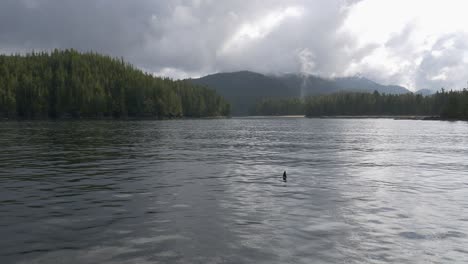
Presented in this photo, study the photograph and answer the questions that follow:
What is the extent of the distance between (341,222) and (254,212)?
4675 mm

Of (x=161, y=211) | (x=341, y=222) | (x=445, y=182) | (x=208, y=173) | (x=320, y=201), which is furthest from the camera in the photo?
(x=208, y=173)

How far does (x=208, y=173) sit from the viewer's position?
35812 mm

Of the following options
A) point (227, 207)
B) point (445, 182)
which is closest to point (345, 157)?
point (445, 182)

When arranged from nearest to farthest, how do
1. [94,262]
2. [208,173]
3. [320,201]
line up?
[94,262], [320,201], [208,173]

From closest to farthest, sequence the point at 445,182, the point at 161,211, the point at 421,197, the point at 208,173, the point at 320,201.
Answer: the point at 161,211 < the point at 320,201 < the point at 421,197 < the point at 445,182 < the point at 208,173

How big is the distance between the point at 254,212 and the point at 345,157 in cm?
3238

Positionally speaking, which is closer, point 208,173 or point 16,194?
point 16,194

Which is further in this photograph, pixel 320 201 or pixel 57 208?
pixel 320 201

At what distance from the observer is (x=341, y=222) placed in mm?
19781

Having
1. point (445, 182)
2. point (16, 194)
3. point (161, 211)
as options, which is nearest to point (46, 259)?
point (161, 211)

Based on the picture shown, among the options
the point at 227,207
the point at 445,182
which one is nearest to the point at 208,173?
the point at 227,207

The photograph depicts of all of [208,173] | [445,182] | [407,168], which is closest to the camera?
[445,182]

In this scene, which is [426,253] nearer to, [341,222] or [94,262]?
[341,222]

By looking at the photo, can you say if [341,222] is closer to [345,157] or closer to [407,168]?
[407,168]
